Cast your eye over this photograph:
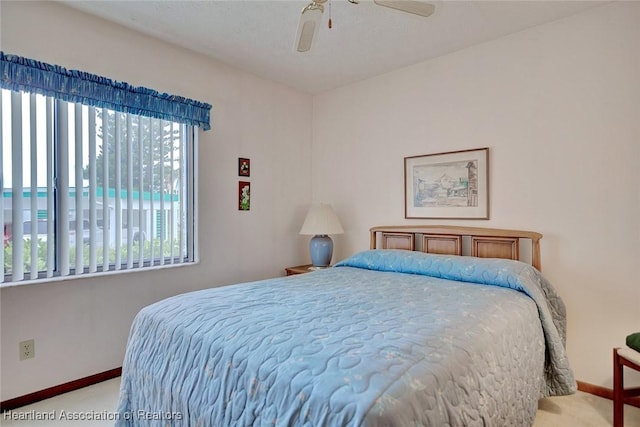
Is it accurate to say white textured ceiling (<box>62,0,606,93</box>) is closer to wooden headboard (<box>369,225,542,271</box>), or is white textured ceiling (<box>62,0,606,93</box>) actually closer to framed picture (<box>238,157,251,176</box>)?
framed picture (<box>238,157,251,176</box>)

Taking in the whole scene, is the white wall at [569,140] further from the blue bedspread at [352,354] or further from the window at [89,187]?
the window at [89,187]

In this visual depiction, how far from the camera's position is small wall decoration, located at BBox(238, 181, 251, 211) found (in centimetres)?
326

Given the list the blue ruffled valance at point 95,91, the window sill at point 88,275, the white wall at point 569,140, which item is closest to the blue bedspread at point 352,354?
the white wall at point 569,140

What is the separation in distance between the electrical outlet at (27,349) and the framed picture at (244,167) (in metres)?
1.92

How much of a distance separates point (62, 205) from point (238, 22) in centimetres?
171

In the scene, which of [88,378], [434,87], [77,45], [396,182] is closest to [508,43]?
[434,87]

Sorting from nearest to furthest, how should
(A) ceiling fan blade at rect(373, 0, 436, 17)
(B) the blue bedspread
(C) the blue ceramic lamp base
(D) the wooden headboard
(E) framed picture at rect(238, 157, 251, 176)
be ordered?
(B) the blue bedspread < (A) ceiling fan blade at rect(373, 0, 436, 17) < (D) the wooden headboard < (E) framed picture at rect(238, 157, 251, 176) < (C) the blue ceramic lamp base

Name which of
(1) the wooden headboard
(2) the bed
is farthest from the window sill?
(1) the wooden headboard

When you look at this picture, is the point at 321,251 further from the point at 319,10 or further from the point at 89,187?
the point at 319,10

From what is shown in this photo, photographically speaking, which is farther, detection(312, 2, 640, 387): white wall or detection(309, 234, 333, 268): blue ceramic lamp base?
detection(309, 234, 333, 268): blue ceramic lamp base

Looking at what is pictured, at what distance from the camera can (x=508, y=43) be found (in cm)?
261

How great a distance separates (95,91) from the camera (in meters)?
2.30

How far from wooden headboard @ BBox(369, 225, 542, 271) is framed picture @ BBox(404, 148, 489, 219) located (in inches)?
5.7

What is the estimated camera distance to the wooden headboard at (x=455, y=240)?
8.13 ft
